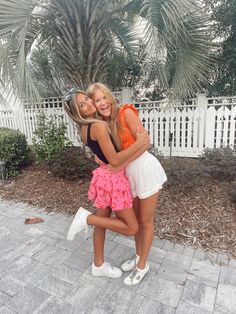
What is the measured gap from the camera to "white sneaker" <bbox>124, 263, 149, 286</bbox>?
2.04m

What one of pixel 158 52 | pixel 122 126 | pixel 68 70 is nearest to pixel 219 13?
pixel 158 52

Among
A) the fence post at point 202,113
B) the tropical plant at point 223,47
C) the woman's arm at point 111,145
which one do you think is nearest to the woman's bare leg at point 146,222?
the woman's arm at point 111,145

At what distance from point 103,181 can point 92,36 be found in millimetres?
3131

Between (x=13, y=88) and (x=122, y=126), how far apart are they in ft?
8.46

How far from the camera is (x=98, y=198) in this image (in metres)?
1.94

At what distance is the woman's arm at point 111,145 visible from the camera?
1680 millimetres

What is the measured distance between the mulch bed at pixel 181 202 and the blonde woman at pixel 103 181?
959 millimetres

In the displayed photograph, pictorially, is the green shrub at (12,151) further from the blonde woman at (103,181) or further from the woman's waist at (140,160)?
the woman's waist at (140,160)

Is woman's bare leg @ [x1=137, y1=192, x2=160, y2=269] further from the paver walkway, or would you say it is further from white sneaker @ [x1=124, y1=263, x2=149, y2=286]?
the paver walkway

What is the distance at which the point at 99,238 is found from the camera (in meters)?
2.09

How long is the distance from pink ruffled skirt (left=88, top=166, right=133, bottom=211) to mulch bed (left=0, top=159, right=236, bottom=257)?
1.14 m

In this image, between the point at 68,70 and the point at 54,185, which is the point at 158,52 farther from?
the point at 54,185

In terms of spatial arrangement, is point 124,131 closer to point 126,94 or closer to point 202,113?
point 202,113

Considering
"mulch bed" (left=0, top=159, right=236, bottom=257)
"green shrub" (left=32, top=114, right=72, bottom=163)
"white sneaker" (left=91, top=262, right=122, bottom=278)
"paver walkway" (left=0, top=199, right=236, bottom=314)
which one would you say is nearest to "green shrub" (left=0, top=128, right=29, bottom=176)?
"mulch bed" (left=0, top=159, right=236, bottom=257)
